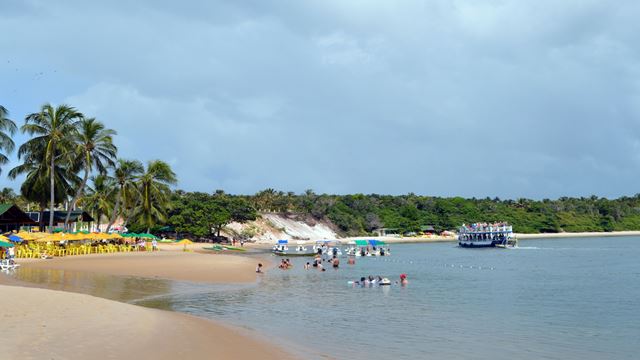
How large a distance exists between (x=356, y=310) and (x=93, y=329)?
14.4 m

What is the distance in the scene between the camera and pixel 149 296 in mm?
30266

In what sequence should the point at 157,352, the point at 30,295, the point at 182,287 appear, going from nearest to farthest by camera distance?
the point at 157,352 → the point at 30,295 → the point at 182,287

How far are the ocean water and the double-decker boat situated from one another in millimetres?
67856

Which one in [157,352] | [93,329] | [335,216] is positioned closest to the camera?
[157,352]

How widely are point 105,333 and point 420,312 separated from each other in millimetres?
16127

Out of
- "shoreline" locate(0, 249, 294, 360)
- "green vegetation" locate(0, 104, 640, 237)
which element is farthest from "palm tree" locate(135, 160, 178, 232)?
"shoreline" locate(0, 249, 294, 360)

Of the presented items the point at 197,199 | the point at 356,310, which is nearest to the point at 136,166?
the point at 197,199

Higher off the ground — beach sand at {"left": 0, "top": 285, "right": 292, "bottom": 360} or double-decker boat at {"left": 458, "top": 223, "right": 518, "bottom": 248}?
double-decker boat at {"left": 458, "top": 223, "right": 518, "bottom": 248}

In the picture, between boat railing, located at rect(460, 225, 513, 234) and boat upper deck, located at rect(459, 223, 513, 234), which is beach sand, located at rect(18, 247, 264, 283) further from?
boat railing, located at rect(460, 225, 513, 234)

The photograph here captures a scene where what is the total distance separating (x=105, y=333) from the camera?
1741 centimetres

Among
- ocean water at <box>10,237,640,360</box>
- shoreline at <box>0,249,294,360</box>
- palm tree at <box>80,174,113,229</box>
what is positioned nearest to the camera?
shoreline at <box>0,249,294,360</box>

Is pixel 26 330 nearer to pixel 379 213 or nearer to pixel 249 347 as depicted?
pixel 249 347

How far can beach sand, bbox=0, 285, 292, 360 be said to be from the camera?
14.8m

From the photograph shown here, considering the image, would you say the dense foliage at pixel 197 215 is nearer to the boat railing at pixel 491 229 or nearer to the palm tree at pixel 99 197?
the palm tree at pixel 99 197
